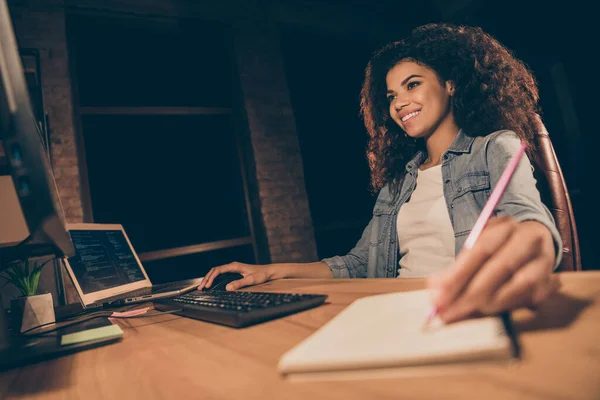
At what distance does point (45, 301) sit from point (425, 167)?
1.51m

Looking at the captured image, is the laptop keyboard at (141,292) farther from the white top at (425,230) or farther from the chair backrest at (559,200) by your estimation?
the chair backrest at (559,200)

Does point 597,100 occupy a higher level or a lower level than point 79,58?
lower

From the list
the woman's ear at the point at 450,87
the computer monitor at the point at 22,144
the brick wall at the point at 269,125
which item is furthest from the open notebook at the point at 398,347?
the brick wall at the point at 269,125

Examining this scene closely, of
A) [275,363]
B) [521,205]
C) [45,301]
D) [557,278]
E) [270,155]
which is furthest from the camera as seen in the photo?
[270,155]

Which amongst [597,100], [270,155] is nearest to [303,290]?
[270,155]

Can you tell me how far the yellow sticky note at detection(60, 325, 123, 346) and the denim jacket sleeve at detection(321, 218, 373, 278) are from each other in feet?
2.89

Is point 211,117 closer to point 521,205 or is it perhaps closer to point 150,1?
point 150,1

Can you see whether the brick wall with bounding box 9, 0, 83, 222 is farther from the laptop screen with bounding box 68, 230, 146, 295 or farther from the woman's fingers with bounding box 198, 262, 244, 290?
the woman's fingers with bounding box 198, 262, 244, 290

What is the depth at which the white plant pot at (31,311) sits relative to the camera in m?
1.17

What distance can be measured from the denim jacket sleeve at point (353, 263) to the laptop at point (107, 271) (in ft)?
1.80

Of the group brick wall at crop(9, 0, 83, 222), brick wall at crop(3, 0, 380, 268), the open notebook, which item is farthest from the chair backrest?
brick wall at crop(9, 0, 83, 222)

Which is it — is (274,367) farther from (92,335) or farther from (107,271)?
(107,271)

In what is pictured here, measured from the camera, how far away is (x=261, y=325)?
2.21ft

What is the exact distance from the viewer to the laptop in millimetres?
1421
